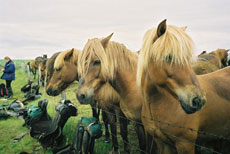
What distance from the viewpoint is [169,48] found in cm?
165

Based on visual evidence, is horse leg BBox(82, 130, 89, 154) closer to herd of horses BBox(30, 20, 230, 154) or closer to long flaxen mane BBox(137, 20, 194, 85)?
herd of horses BBox(30, 20, 230, 154)

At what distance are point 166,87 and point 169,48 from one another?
413mm

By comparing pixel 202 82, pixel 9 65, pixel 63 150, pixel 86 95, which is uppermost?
pixel 9 65

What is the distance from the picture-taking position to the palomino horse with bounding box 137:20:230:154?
5.25 ft

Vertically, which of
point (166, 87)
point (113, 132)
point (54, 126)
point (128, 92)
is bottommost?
point (113, 132)

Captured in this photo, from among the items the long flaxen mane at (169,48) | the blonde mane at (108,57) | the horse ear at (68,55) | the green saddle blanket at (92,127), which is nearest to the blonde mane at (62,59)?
the horse ear at (68,55)

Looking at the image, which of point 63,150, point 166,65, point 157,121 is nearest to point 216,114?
point 157,121

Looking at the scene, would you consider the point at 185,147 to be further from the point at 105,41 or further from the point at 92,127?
the point at 105,41

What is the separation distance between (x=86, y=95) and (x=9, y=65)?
8937mm

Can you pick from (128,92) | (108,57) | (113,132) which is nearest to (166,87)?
(128,92)

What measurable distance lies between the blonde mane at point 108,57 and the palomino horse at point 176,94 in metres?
0.68

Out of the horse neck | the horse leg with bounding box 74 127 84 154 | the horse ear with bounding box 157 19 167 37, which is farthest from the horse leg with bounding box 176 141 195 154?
the horse leg with bounding box 74 127 84 154

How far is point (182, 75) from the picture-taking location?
161 cm

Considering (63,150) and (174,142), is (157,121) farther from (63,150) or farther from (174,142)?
(63,150)
